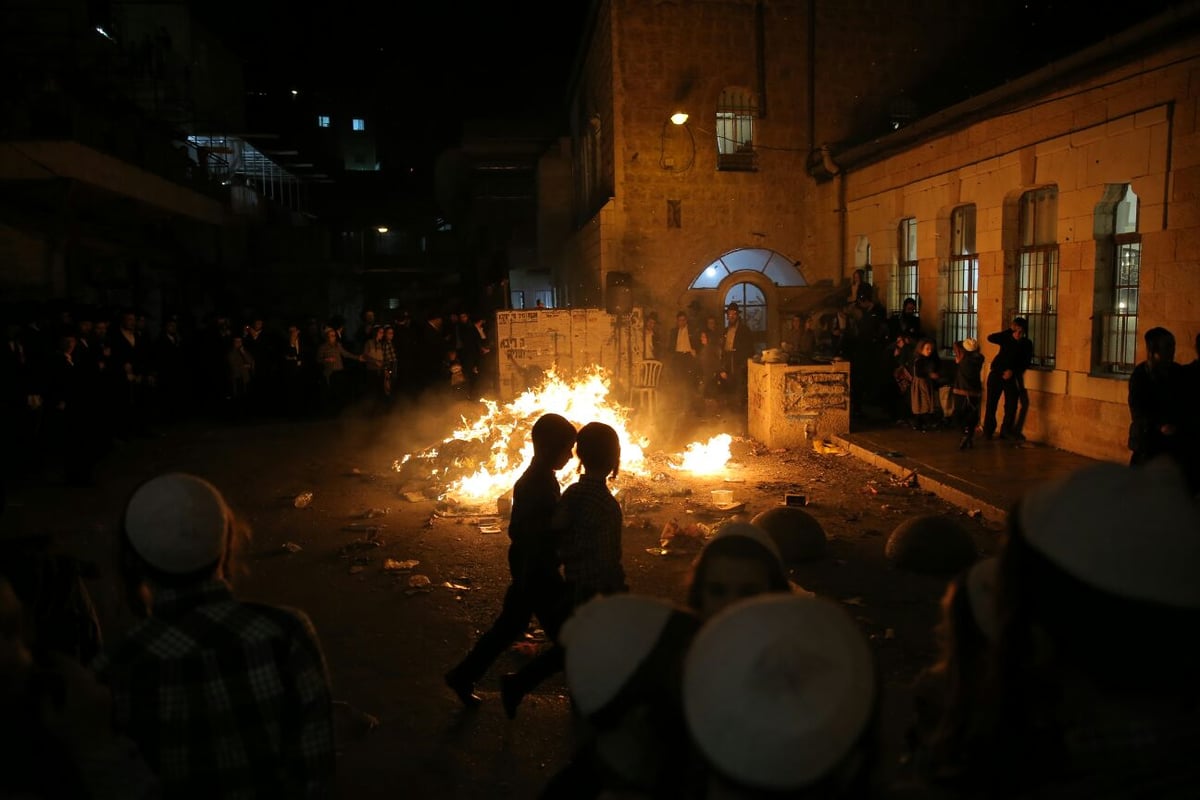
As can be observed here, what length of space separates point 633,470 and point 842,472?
286 cm

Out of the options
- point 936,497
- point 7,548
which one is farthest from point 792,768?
point 936,497

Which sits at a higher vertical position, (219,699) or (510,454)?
(219,699)

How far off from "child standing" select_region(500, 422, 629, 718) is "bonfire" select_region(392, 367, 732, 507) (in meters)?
5.74

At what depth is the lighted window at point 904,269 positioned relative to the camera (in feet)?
57.2

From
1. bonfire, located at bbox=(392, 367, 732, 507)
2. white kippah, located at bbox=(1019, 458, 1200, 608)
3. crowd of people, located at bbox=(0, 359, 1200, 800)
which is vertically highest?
white kippah, located at bbox=(1019, 458, 1200, 608)

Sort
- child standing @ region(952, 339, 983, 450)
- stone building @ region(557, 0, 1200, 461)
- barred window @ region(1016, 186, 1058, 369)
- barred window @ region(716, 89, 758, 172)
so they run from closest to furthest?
1. barred window @ region(1016, 186, 1058, 369)
2. child standing @ region(952, 339, 983, 450)
3. stone building @ region(557, 0, 1200, 461)
4. barred window @ region(716, 89, 758, 172)

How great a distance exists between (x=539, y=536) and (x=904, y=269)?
14.9 meters

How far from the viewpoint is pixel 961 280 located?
50.7ft

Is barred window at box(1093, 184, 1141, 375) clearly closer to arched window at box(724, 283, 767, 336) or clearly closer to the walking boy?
arched window at box(724, 283, 767, 336)

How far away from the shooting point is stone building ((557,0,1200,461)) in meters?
13.4

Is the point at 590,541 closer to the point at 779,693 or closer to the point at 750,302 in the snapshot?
the point at 779,693

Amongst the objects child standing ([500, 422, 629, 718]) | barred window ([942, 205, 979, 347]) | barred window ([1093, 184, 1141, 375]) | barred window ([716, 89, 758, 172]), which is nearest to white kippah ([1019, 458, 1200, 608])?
child standing ([500, 422, 629, 718])

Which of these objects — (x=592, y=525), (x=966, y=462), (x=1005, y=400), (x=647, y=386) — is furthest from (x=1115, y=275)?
(x=592, y=525)

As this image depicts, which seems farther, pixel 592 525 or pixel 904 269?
pixel 904 269
